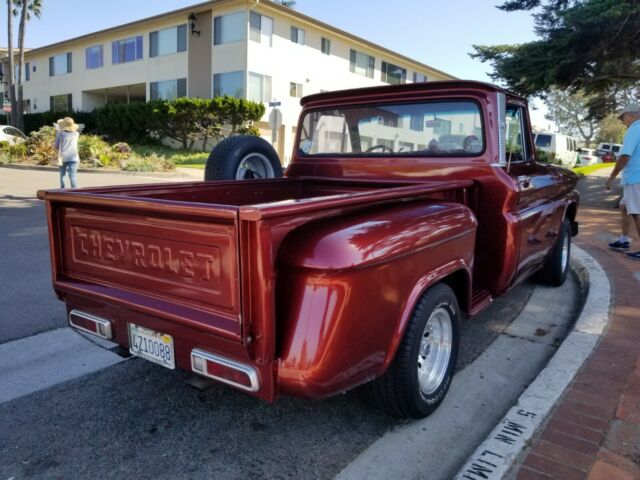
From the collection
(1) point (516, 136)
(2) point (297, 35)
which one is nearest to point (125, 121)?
(2) point (297, 35)

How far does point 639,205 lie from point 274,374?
19.5ft

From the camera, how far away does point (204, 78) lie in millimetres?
24750

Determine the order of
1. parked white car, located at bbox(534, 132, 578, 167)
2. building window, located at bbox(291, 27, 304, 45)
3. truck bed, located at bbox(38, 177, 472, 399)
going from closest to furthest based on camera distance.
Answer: truck bed, located at bbox(38, 177, 472, 399) → building window, located at bbox(291, 27, 304, 45) → parked white car, located at bbox(534, 132, 578, 167)

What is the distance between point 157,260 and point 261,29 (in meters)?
23.6

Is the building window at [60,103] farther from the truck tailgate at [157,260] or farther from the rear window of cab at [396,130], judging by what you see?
the truck tailgate at [157,260]

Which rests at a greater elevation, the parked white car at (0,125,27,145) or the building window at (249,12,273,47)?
the building window at (249,12,273,47)

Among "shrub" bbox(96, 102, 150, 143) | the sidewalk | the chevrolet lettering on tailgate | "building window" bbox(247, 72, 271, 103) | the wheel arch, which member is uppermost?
"building window" bbox(247, 72, 271, 103)

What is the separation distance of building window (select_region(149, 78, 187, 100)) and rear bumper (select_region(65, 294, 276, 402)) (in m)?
24.9

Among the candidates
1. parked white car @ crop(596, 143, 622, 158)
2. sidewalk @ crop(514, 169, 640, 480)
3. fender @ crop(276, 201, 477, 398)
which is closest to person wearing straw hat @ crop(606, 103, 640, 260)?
sidewalk @ crop(514, 169, 640, 480)

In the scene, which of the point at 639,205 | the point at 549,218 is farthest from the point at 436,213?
the point at 639,205

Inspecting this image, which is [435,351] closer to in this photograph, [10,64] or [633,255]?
[633,255]

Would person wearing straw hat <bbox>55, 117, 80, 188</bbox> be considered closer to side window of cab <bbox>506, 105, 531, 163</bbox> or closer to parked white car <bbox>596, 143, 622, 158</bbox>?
side window of cab <bbox>506, 105, 531, 163</bbox>

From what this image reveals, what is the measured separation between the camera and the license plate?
239 centimetres

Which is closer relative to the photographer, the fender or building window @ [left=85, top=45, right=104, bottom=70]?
the fender
